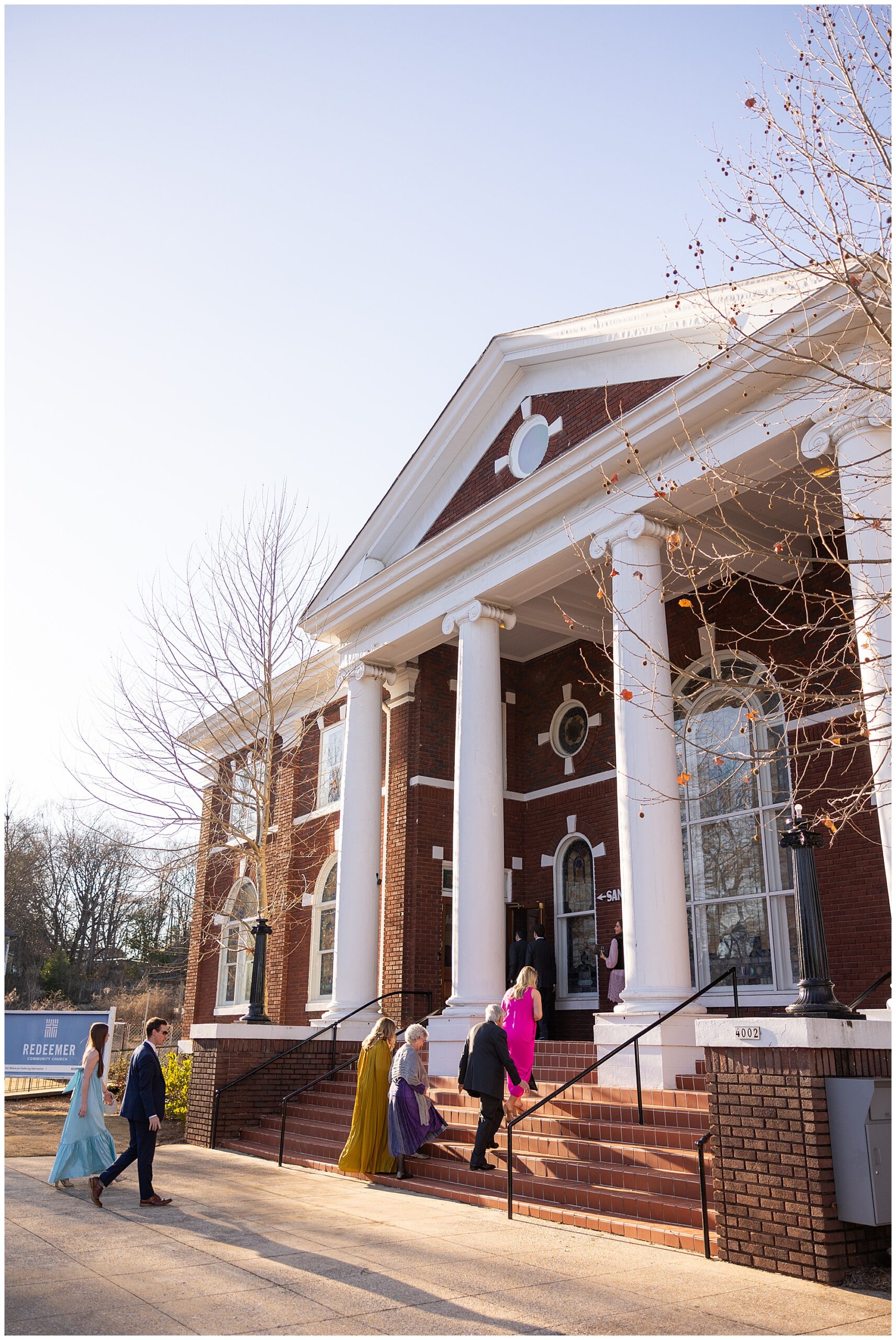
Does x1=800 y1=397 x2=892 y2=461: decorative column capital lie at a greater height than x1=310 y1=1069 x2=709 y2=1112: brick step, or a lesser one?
greater

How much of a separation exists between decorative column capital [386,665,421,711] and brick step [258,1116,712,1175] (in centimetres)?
745

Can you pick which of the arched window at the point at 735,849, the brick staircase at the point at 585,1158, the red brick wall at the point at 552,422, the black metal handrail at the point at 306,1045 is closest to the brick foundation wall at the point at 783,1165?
the brick staircase at the point at 585,1158

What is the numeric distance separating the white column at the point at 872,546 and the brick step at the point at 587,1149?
286 cm

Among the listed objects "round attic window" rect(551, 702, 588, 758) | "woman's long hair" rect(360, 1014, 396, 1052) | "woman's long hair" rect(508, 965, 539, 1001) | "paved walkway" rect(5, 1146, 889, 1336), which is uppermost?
"round attic window" rect(551, 702, 588, 758)

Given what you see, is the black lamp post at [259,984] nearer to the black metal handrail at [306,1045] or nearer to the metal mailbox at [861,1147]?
the black metal handrail at [306,1045]

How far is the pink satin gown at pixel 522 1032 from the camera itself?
11.0 m

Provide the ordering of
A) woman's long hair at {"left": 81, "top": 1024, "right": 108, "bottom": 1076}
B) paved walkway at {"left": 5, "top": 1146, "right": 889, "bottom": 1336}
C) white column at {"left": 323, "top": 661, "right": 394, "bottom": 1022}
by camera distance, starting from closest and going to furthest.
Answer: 1. paved walkway at {"left": 5, "top": 1146, "right": 889, "bottom": 1336}
2. woman's long hair at {"left": 81, "top": 1024, "right": 108, "bottom": 1076}
3. white column at {"left": 323, "top": 661, "right": 394, "bottom": 1022}

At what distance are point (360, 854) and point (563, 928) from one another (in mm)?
3592

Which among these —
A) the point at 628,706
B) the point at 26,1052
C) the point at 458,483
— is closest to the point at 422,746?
the point at 458,483

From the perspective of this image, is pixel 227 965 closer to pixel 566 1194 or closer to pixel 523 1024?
pixel 523 1024

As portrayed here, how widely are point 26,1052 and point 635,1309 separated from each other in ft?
Result: 46.6

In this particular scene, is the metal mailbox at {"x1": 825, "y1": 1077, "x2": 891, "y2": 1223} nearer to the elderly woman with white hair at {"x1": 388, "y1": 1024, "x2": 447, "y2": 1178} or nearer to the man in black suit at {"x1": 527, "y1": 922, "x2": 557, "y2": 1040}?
the elderly woman with white hair at {"x1": 388, "y1": 1024, "x2": 447, "y2": 1178}

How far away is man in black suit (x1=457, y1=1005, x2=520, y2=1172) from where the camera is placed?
9766 mm

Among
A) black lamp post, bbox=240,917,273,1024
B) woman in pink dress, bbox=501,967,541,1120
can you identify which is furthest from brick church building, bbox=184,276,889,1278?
woman in pink dress, bbox=501,967,541,1120
